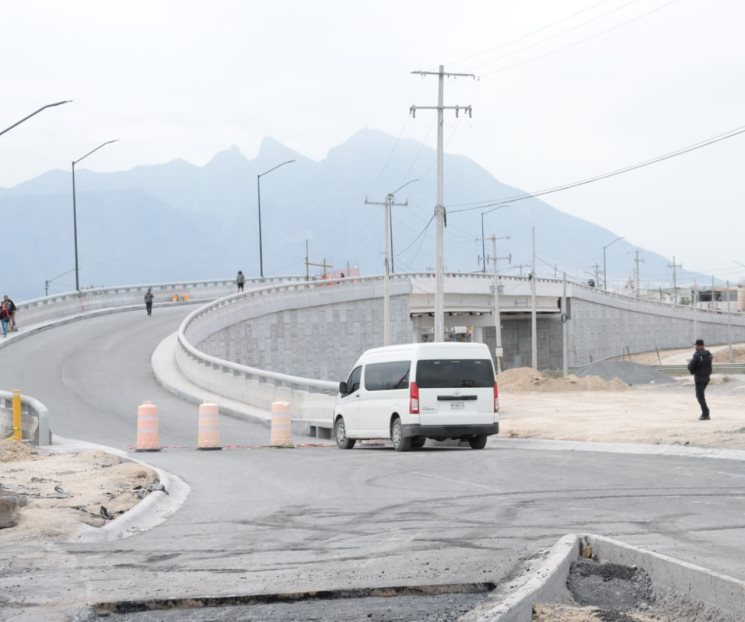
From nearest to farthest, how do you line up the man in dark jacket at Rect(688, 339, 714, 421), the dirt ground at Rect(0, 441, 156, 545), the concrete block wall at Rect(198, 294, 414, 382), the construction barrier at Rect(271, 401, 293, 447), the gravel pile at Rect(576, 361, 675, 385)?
the dirt ground at Rect(0, 441, 156, 545) → the man in dark jacket at Rect(688, 339, 714, 421) → the construction barrier at Rect(271, 401, 293, 447) → the gravel pile at Rect(576, 361, 675, 385) → the concrete block wall at Rect(198, 294, 414, 382)

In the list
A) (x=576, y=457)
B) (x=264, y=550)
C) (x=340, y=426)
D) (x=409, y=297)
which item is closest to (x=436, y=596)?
(x=264, y=550)

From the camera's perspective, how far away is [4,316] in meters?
53.2

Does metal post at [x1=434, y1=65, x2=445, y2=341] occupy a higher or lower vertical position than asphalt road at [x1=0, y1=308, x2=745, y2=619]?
higher

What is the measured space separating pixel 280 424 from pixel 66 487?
415 inches

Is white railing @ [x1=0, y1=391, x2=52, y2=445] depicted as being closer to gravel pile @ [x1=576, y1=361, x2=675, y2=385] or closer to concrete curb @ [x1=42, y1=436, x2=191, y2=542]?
concrete curb @ [x1=42, y1=436, x2=191, y2=542]

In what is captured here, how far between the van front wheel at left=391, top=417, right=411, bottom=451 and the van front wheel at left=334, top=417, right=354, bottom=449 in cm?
180

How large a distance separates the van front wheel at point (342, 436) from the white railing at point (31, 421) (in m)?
6.06

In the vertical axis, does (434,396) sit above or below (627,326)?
below

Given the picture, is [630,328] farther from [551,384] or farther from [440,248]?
[440,248]

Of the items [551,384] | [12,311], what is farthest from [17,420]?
[551,384]

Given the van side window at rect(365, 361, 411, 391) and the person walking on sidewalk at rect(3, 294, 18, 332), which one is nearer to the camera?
the van side window at rect(365, 361, 411, 391)

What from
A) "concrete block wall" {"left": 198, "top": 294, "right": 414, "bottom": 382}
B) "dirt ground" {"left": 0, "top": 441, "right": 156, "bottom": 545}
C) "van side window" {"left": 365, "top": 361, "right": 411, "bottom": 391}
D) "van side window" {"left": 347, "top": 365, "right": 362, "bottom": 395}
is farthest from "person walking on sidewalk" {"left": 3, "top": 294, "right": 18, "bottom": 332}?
"dirt ground" {"left": 0, "top": 441, "right": 156, "bottom": 545}

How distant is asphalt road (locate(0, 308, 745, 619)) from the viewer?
317 inches

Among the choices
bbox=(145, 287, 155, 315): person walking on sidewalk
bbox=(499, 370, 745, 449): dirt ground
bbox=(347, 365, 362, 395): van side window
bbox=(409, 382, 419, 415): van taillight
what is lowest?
bbox=(499, 370, 745, 449): dirt ground
